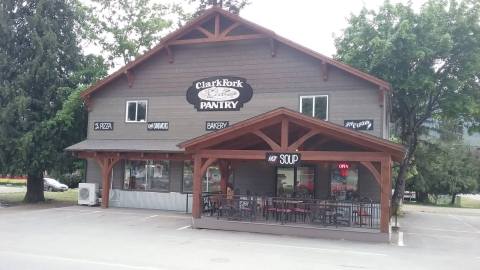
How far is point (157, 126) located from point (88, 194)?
14.9ft

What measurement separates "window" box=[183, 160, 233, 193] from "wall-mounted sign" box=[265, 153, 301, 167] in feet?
21.6

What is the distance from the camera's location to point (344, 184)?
18.1 meters

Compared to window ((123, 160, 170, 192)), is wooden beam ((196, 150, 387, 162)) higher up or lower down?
higher up

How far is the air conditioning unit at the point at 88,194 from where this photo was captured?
838 inches

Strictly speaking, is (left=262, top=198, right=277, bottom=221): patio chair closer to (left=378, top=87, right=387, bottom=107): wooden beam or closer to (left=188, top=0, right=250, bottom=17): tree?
(left=378, top=87, right=387, bottom=107): wooden beam

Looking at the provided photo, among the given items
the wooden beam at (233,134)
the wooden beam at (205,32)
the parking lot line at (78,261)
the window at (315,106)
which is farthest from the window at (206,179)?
the parking lot line at (78,261)

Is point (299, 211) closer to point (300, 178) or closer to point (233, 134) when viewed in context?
point (233, 134)

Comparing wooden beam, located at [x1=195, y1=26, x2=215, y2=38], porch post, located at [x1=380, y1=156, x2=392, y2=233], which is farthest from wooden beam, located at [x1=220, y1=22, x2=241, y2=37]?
porch post, located at [x1=380, y1=156, x2=392, y2=233]

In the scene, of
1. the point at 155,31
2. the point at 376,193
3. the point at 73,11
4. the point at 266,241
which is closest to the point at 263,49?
the point at 376,193

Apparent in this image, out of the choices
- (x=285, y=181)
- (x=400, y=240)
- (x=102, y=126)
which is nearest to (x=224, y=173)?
(x=285, y=181)

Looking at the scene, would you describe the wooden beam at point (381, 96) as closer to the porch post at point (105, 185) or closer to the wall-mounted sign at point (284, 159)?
the wall-mounted sign at point (284, 159)

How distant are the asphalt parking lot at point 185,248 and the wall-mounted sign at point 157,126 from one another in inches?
201

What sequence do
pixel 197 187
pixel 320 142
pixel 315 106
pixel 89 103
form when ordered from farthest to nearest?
pixel 89 103 → pixel 315 106 → pixel 320 142 → pixel 197 187

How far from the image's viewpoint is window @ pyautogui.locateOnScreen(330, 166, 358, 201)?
17.9 m
